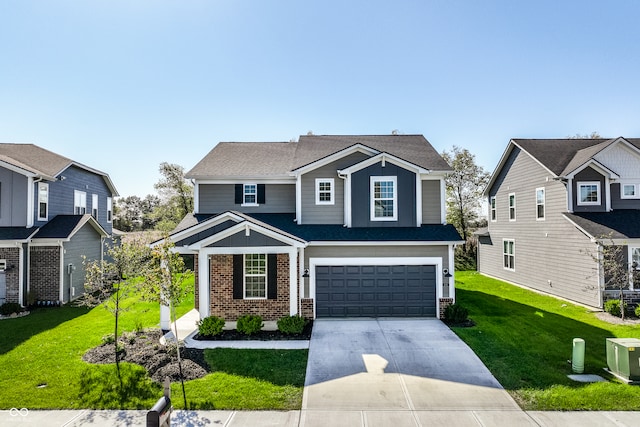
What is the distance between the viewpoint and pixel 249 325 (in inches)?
434

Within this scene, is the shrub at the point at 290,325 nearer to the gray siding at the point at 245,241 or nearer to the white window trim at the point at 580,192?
the gray siding at the point at 245,241

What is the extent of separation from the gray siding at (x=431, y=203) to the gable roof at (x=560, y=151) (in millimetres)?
7037

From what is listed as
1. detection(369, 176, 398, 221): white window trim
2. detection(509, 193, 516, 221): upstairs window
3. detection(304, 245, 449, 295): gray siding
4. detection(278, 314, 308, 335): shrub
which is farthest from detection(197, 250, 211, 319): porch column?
detection(509, 193, 516, 221): upstairs window

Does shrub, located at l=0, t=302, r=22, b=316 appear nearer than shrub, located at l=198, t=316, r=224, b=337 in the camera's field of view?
No

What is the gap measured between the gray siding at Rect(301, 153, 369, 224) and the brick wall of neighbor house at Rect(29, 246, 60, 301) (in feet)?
38.3

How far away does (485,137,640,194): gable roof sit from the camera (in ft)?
54.1

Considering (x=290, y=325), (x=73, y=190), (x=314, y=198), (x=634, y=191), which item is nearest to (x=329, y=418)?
(x=290, y=325)

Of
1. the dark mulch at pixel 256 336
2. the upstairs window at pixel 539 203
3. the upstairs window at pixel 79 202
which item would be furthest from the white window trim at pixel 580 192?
the upstairs window at pixel 79 202

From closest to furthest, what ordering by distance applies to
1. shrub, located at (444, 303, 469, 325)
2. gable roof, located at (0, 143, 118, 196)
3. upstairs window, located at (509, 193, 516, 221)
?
shrub, located at (444, 303, 469, 325), gable roof, located at (0, 143, 118, 196), upstairs window, located at (509, 193, 516, 221)

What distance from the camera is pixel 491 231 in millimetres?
23078

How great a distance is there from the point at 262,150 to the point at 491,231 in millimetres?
16223

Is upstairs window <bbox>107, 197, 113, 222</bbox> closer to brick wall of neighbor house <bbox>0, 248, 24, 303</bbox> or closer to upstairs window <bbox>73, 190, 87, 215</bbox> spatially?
upstairs window <bbox>73, 190, 87, 215</bbox>

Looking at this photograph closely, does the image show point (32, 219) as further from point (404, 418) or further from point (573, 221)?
point (573, 221)

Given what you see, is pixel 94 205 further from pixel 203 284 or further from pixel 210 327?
pixel 210 327
